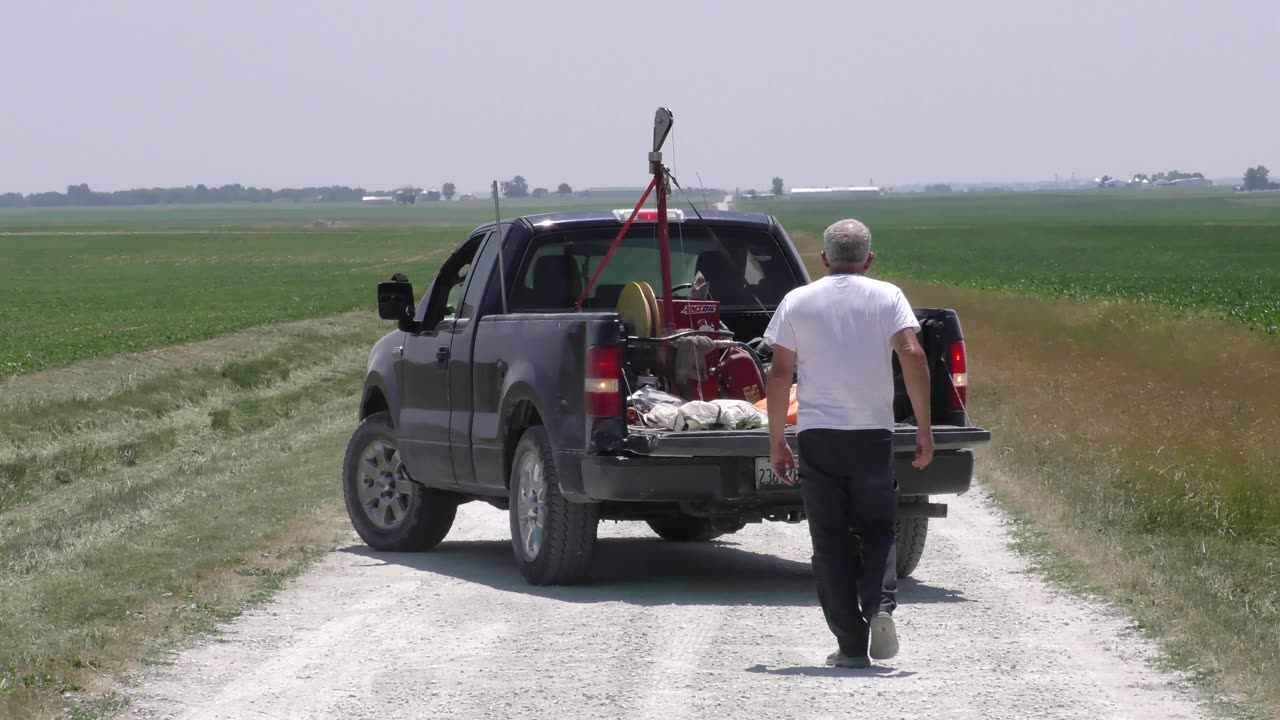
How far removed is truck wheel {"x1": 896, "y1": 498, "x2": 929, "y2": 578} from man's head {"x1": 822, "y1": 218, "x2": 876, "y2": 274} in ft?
8.63

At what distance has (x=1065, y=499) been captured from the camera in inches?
469

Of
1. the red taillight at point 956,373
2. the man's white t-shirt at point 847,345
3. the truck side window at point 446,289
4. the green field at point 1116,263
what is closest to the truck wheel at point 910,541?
the red taillight at point 956,373

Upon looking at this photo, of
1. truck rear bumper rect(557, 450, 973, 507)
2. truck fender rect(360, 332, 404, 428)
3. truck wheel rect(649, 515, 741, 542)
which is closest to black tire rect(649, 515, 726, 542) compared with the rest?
truck wheel rect(649, 515, 741, 542)

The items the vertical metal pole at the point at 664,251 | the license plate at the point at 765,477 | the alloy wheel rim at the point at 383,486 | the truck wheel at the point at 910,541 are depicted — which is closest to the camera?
the license plate at the point at 765,477

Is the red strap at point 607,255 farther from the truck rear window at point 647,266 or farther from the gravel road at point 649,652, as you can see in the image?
the gravel road at point 649,652

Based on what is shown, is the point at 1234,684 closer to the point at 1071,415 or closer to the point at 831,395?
the point at 831,395

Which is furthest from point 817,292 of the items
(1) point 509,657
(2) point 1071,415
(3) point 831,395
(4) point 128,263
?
(4) point 128,263

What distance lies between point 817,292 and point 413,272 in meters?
65.3

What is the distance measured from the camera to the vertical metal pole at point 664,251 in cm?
959

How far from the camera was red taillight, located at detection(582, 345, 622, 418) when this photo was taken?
8.55 m

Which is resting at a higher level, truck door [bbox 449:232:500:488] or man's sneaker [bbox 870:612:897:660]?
truck door [bbox 449:232:500:488]

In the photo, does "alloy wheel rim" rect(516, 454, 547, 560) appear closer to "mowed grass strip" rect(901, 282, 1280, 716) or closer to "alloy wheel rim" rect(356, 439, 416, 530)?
"alloy wheel rim" rect(356, 439, 416, 530)

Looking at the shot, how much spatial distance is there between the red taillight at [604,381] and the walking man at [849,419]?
5.33 ft

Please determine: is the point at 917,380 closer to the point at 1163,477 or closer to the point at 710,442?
the point at 710,442
